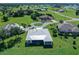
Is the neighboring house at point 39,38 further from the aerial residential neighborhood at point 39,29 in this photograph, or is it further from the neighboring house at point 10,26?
the neighboring house at point 10,26

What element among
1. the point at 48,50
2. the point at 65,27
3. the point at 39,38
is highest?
the point at 65,27

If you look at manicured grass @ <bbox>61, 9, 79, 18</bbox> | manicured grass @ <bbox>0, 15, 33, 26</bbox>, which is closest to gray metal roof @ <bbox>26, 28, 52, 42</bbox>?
manicured grass @ <bbox>0, 15, 33, 26</bbox>

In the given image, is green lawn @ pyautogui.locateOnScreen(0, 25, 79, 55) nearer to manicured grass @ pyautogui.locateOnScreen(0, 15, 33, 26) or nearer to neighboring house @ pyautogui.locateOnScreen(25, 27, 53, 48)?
neighboring house @ pyautogui.locateOnScreen(25, 27, 53, 48)

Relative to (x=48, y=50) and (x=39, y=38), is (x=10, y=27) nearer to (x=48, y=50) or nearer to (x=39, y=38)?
(x=39, y=38)

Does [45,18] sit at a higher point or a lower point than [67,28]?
higher

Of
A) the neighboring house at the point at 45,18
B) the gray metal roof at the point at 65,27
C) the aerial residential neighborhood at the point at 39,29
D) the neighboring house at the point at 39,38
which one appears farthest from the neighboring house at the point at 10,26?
the gray metal roof at the point at 65,27

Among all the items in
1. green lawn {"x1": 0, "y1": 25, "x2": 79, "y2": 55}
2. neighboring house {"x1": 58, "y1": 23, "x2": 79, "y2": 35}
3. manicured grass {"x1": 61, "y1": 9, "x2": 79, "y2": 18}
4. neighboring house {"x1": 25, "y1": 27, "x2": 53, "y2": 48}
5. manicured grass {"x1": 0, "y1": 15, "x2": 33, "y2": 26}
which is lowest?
green lawn {"x1": 0, "y1": 25, "x2": 79, "y2": 55}

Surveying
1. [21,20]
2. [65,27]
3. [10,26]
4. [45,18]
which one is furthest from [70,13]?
[10,26]
